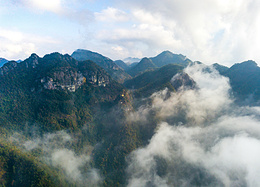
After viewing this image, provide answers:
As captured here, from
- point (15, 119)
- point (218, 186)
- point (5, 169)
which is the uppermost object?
point (15, 119)

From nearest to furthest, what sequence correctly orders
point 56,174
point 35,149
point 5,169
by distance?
point 5,169
point 56,174
point 35,149

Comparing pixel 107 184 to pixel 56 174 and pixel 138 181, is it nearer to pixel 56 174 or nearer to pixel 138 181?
pixel 138 181

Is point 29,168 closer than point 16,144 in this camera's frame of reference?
Yes

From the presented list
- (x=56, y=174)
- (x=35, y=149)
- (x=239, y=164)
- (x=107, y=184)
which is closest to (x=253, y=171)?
(x=239, y=164)

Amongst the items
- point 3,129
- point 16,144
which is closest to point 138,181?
point 16,144

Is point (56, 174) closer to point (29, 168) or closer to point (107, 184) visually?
point (29, 168)

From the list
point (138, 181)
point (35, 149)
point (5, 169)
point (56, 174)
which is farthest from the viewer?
point (138, 181)

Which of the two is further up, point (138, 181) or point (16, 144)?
point (16, 144)

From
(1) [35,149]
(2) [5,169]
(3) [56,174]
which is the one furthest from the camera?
(1) [35,149]

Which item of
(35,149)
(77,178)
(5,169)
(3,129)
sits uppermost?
(3,129)
